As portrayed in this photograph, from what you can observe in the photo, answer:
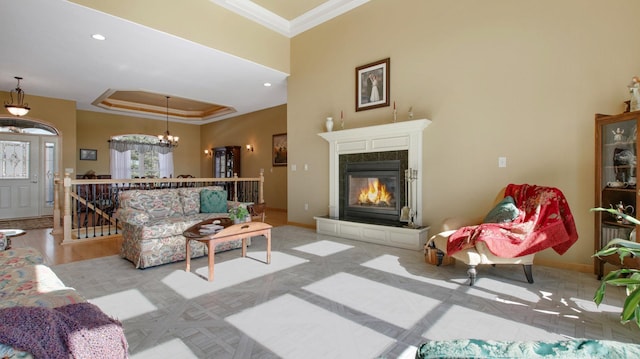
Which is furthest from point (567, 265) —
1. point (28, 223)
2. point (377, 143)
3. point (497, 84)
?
point (28, 223)

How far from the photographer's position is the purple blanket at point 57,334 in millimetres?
892

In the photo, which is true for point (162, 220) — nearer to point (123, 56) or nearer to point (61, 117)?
point (123, 56)

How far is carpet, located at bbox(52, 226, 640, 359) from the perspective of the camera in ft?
6.44

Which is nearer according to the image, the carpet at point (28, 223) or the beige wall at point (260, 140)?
the carpet at point (28, 223)

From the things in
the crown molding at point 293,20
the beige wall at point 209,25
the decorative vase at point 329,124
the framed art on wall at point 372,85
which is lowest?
the decorative vase at point 329,124

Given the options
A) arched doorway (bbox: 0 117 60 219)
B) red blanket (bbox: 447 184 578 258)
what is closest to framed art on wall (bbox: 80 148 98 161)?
arched doorway (bbox: 0 117 60 219)

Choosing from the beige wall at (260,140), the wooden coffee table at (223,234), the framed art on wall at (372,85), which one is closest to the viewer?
the wooden coffee table at (223,234)

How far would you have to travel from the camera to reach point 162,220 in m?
4.02

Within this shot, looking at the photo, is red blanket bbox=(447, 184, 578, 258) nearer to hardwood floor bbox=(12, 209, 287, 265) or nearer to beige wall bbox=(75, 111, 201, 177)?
hardwood floor bbox=(12, 209, 287, 265)

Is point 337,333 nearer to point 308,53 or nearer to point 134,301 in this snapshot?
point 134,301

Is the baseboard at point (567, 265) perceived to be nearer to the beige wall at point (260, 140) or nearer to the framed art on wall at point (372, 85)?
the framed art on wall at point (372, 85)

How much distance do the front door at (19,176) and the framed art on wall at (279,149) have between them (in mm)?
5794

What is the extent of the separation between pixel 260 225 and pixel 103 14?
10.6 feet

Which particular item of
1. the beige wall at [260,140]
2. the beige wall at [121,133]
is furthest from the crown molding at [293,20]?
the beige wall at [121,133]
